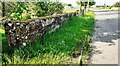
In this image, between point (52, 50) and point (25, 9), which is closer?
point (52, 50)

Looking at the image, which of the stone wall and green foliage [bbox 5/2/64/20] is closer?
the stone wall

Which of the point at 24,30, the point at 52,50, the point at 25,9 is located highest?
the point at 25,9

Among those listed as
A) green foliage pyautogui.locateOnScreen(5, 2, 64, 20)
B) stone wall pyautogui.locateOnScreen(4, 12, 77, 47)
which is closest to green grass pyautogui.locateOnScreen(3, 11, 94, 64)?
stone wall pyautogui.locateOnScreen(4, 12, 77, 47)

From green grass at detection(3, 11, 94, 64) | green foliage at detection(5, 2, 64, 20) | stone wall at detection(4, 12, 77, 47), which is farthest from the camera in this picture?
green foliage at detection(5, 2, 64, 20)

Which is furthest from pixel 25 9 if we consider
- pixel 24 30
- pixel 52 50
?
pixel 52 50

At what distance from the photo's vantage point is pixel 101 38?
14422 millimetres

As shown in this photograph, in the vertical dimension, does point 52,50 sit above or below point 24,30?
below

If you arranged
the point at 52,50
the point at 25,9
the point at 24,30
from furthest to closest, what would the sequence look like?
the point at 25,9 < the point at 52,50 < the point at 24,30

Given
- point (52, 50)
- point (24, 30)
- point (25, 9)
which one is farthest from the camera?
point (25, 9)

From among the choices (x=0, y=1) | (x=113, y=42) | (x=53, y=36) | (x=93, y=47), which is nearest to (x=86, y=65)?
(x=93, y=47)

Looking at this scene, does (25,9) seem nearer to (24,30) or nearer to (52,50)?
(24,30)

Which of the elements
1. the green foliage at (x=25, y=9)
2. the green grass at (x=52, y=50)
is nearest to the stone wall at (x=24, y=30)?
the green grass at (x=52, y=50)

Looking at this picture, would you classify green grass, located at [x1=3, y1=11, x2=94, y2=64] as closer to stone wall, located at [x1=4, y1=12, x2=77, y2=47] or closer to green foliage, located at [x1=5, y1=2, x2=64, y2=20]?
stone wall, located at [x1=4, y1=12, x2=77, y2=47]

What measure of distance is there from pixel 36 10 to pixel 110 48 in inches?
177
